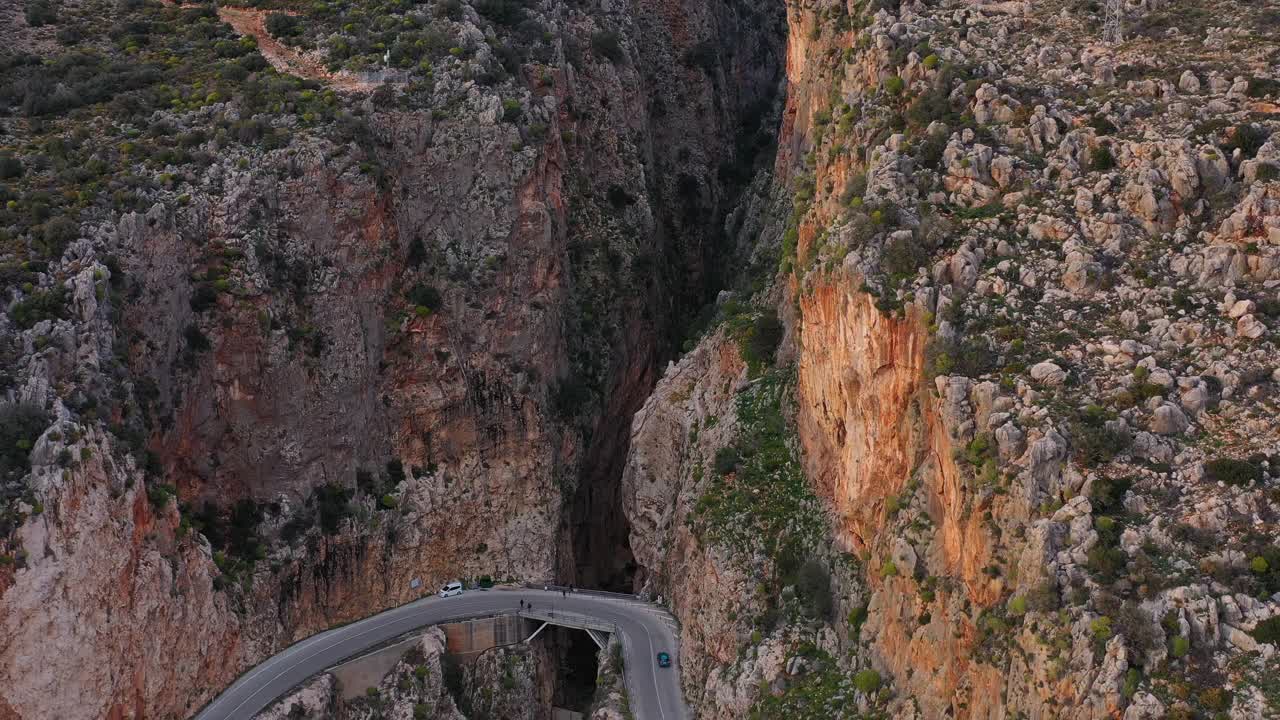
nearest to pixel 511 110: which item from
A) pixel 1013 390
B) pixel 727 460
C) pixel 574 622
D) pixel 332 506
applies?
pixel 332 506

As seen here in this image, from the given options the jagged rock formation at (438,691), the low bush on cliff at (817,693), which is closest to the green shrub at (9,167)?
the jagged rock formation at (438,691)

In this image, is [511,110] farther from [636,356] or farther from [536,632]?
[536,632]

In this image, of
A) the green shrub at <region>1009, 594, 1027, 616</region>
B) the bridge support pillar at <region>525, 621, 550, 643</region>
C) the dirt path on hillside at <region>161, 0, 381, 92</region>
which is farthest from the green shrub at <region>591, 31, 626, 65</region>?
the green shrub at <region>1009, 594, 1027, 616</region>

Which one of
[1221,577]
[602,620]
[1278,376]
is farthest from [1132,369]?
[602,620]

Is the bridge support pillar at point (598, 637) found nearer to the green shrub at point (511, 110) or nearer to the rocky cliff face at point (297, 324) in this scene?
the rocky cliff face at point (297, 324)

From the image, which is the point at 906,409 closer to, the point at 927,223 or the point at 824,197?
the point at 927,223

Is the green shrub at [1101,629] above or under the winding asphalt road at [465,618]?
above
